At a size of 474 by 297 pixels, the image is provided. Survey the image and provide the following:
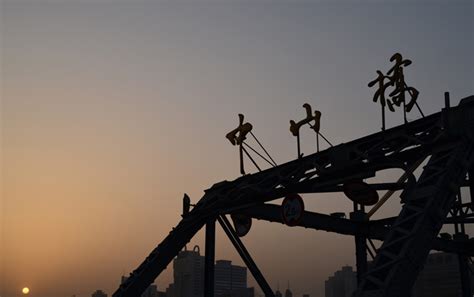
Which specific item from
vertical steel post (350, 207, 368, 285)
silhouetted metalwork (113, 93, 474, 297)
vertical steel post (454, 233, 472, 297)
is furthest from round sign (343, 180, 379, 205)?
vertical steel post (454, 233, 472, 297)

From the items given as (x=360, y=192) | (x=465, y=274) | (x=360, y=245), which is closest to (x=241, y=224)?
(x=360, y=245)

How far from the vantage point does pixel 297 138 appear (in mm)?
24312

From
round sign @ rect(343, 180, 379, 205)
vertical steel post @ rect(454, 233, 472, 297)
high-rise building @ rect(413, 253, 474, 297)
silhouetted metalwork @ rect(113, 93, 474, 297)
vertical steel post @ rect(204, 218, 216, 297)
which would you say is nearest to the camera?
silhouetted metalwork @ rect(113, 93, 474, 297)

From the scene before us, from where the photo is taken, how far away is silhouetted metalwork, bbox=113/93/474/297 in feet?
48.6

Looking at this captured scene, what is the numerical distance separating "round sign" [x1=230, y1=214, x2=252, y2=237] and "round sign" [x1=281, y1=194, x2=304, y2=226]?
4.79 meters

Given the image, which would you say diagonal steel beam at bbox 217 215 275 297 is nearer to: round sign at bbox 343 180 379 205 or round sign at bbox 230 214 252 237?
round sign at bbox 230 214 252 237

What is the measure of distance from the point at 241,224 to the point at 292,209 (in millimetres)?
5679

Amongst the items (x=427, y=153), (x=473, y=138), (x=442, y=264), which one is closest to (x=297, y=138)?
(x=427, y=153)

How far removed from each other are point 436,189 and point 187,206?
49.0ft

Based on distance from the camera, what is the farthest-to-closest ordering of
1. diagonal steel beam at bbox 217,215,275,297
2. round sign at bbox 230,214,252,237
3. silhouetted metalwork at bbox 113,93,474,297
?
round sign at bbox 230,214,252,237
diagonal steel beam at bbox 217,215,275,297
silhouetted metalwork at bbox 113,93,474,297

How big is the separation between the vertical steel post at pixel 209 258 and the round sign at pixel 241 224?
104 centimetres

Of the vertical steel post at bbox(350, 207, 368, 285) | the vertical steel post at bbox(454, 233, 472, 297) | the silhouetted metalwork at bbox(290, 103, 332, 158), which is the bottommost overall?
the vertical steel post at bbox(454, 233, 472, 297)

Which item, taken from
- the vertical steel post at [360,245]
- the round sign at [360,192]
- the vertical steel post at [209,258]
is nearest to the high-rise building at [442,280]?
the vertical steel post at [360,245]

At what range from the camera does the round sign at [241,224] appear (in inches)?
1036
